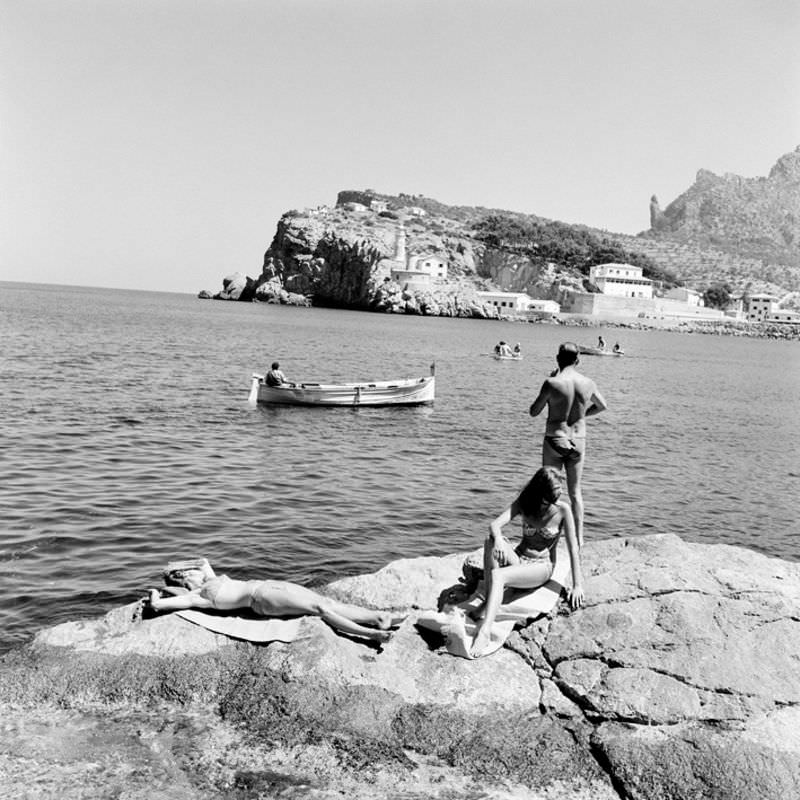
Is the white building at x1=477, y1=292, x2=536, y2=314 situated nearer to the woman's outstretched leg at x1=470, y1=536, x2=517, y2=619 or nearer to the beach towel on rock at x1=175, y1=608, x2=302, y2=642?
the woman's outstretched leg at x1=470, y1=536, x2=517, y2=619

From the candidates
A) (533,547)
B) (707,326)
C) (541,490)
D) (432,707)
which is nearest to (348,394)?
(533,547)

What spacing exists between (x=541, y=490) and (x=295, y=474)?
13.2 metres

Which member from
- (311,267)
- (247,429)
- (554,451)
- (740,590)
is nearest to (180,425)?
(247,429)

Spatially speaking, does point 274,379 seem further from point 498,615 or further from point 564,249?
point 564,249

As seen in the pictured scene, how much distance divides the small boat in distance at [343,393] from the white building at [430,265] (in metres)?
128

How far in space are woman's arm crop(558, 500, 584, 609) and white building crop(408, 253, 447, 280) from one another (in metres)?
154

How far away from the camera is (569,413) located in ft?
28.8

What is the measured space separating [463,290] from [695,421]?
12181 cm

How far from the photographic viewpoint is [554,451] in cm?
898

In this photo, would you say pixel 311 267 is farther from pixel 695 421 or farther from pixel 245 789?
pixel 245 789

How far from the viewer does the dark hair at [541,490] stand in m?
7.57

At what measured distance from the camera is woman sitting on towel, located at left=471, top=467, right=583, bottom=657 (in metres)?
7.30

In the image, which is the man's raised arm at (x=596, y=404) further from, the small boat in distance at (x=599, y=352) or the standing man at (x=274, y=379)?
the small boat in distance at (x=599, y=352)

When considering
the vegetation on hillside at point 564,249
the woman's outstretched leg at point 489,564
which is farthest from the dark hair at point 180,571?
the vegetation on hillside at point 564,249
